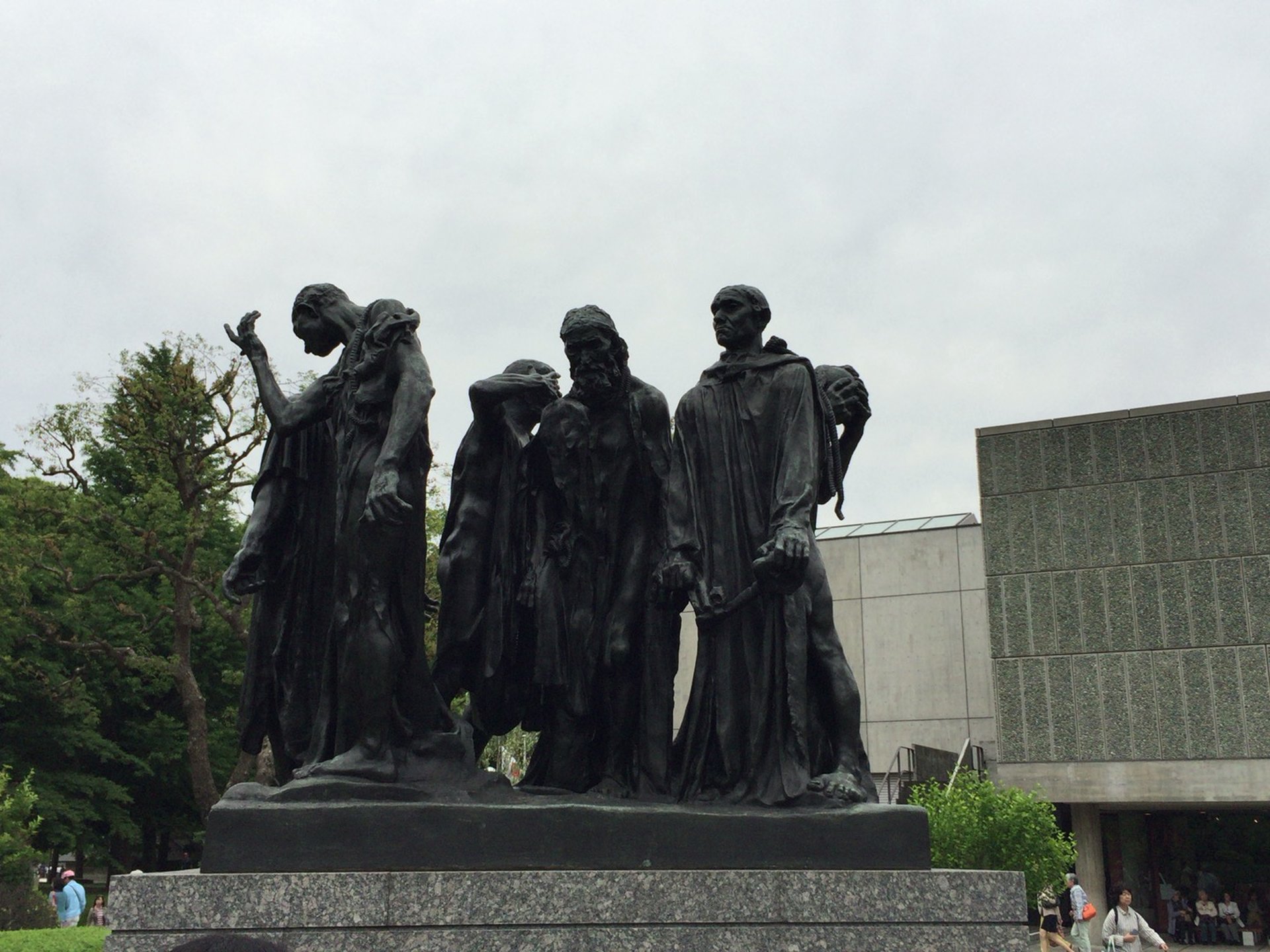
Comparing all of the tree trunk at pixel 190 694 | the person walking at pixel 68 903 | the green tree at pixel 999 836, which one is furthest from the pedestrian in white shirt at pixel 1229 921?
the person walking at pixel 68 903

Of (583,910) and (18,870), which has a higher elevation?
(583,910)

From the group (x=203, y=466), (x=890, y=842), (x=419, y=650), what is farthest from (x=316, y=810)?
(x=203, y=466)

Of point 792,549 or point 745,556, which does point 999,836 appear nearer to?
point 745,556

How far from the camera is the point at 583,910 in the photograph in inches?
213

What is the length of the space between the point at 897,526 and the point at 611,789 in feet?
118

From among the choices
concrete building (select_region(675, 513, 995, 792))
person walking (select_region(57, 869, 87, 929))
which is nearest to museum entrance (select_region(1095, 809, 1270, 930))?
concrete building (select_region(675, 513, 995, 792))

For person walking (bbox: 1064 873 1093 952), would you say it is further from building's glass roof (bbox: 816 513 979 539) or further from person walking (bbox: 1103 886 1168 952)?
building's glass roof (bbox: 816 513 979 539)

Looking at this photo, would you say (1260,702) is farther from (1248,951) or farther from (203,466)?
(203,466)

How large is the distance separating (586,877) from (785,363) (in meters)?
2.79

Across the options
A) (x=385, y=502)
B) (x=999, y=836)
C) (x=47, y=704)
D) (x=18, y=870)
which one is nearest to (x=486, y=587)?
(x=385, y=502)

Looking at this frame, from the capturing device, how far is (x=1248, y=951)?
29016 mm

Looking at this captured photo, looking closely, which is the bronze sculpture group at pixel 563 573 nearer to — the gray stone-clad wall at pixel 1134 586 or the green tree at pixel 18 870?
the green tree at pixel 18 870

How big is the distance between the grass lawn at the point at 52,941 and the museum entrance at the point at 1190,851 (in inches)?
1008

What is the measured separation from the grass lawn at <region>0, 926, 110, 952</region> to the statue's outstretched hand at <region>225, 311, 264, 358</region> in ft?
23.7
